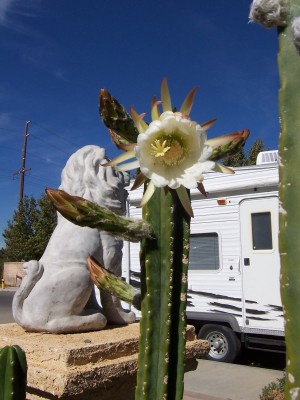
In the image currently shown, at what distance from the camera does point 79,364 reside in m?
3.09

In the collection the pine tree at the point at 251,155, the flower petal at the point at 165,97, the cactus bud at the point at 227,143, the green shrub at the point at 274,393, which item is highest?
the pine tree at the point at 251,155

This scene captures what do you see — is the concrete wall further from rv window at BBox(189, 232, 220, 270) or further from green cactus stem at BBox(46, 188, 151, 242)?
green cactus stem at BBox(46, 188, 151, 242)

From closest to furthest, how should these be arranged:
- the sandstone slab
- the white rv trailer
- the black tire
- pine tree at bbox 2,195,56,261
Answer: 1. the sandstone slab
2. the white rv trailer
3. the black tire
4. pine tree at bbox 2,195,56,261

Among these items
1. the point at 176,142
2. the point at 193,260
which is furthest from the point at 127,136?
the point at 193,260

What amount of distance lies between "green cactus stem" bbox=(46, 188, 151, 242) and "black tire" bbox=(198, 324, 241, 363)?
6997 mm

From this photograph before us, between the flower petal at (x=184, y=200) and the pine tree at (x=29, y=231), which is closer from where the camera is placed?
the flower petal at (x=184, y=200)

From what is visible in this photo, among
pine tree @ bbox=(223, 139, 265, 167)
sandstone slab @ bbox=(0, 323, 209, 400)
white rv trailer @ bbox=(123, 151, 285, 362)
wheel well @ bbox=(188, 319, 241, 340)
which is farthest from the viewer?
pine tree @ bbox=(223, 139, 265, 167)

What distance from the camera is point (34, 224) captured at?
30.3 meters

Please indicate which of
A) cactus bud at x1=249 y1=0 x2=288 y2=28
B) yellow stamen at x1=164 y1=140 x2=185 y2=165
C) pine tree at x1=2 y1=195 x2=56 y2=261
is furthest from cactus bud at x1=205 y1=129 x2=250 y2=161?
pine tree at x1=2 y1=195 x2=56 y2=261

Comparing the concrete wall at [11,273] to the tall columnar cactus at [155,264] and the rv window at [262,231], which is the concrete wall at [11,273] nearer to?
the rv window at [262,231]

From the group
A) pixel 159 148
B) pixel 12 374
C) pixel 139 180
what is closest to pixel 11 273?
pixel 12 374

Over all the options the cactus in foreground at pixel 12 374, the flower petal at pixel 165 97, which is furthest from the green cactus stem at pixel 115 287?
the flower petal at pixel 165 97

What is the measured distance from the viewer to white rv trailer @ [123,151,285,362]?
792cm

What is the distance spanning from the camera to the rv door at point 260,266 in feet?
25.5
